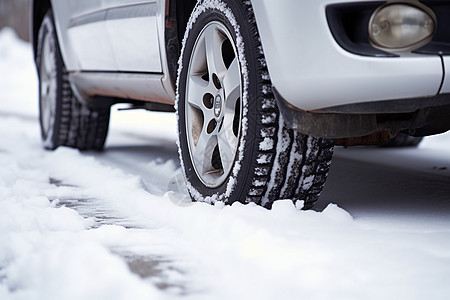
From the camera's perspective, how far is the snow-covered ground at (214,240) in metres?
1.81

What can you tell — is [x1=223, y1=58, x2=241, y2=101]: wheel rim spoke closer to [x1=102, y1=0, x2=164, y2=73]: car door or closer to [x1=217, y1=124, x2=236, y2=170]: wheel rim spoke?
[x1=217, y1=124, x2=236, y2=170]: wheel rim spoke

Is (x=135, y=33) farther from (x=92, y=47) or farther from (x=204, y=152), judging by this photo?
(x=204, y=152)

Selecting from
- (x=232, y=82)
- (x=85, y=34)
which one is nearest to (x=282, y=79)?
(x=232, y=82)

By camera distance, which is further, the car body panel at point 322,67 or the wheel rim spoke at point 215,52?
the wheel rim spoke at point 215,52

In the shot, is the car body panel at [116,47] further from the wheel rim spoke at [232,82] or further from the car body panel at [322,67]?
the car body panel at [322,67]

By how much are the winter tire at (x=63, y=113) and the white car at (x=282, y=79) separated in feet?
4.77

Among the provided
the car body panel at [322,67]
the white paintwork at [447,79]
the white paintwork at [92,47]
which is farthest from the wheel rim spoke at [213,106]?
the white paintwork at [92,47]

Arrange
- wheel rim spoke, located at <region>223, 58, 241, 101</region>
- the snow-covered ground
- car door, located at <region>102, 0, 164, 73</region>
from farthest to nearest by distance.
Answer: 1. car door, located at <region>102, 0, 164, 73</region>
2. wheel rim spoke, located at <region>223, 58, 241, 101</region>
3. the snow-covered ground

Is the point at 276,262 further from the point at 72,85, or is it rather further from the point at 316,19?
the point at 72,85

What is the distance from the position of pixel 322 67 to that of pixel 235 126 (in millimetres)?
651

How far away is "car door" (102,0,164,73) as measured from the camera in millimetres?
3240

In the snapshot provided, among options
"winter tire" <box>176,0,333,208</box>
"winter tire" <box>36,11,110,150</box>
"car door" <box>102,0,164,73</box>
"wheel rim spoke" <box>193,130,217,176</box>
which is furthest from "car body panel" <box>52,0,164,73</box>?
"wheel rim spoke" <box>193,130,217,176</box>

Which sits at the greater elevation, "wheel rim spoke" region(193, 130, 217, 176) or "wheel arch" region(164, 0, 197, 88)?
"wheel arch" region(164, 0, 197, 88)

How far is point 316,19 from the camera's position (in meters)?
2.16
